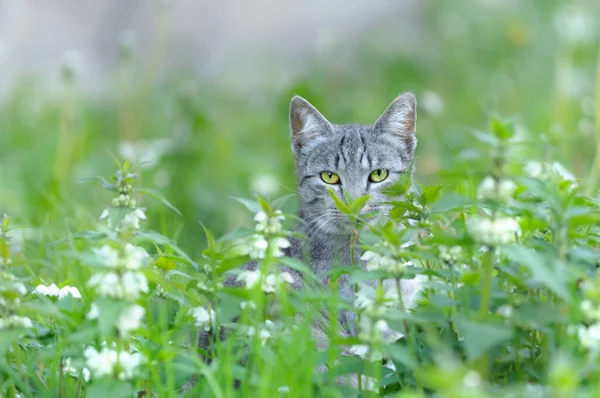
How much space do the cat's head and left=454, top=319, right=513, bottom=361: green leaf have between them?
A: 1.76m

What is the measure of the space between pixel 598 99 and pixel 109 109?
463cm

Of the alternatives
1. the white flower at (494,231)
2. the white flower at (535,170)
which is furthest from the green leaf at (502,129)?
the white flower at (535,170)

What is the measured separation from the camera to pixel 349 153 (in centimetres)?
380

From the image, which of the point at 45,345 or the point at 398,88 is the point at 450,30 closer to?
the point at 398,88

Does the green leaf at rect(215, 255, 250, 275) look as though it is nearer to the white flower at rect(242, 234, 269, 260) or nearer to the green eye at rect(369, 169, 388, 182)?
the white flower at rect(242, 234, 269, 260)

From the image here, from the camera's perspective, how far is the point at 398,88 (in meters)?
7.60

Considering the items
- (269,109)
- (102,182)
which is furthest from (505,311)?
(269,109)

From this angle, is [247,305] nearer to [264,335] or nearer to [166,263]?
[264,335]

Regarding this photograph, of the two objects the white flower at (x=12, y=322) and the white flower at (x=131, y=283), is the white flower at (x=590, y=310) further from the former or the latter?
the white flower at (x=12, y=322)

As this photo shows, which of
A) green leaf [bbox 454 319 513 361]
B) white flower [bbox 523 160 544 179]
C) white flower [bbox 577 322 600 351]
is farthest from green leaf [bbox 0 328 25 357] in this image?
white flower [bbox 523 160 544 179]

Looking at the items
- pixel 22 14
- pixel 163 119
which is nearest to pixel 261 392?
pixel 163 119

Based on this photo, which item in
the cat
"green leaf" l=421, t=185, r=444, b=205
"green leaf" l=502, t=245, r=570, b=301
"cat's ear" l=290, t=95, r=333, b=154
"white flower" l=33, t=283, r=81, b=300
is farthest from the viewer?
"cat's ear" l=290, t=95, r=333, b=154

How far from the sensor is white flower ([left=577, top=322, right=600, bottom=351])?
6.71ft

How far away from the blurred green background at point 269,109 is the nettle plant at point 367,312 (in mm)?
1118
